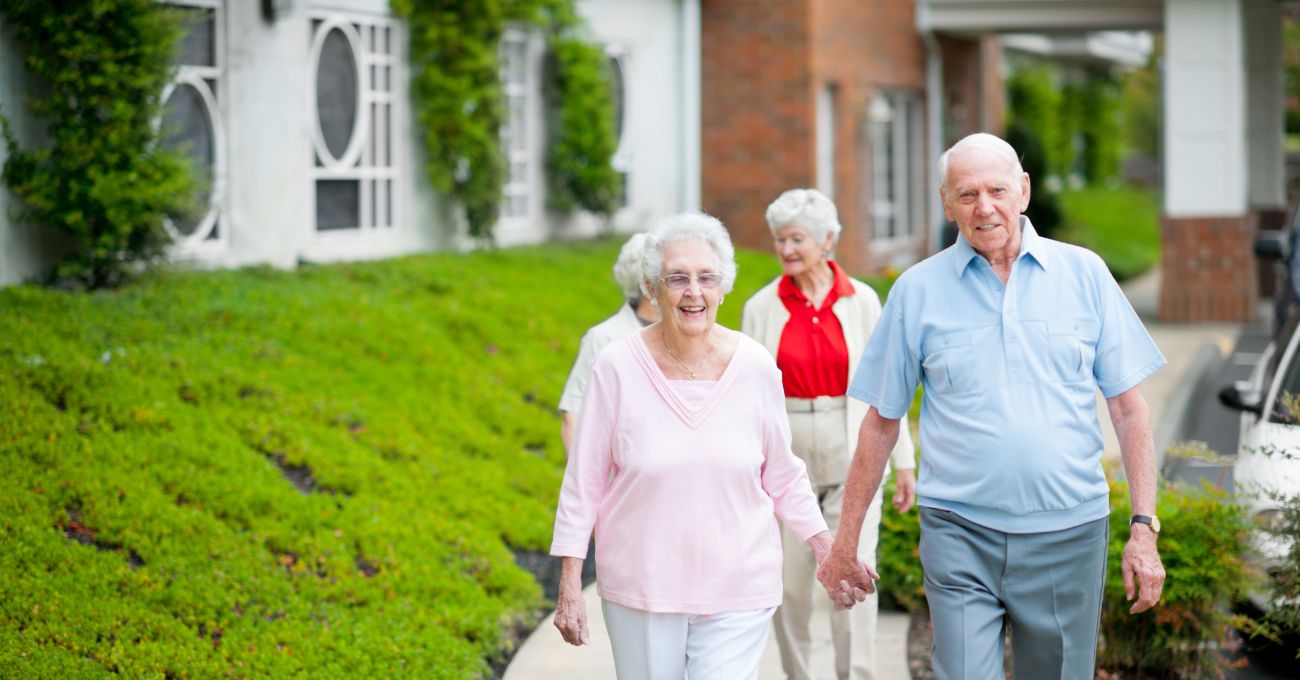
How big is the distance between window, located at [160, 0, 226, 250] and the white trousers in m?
6.60

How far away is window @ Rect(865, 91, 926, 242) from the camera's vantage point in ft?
72.1

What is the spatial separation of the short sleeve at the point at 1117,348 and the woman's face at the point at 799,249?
5.16 feet

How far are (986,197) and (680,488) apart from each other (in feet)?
3.70

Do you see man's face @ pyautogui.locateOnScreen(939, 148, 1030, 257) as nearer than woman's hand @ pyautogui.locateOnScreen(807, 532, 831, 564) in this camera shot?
Yes

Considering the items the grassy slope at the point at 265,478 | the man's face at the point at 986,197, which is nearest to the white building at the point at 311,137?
the grassy slope at the point at 265,478

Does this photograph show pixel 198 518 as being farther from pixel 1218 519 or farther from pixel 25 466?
pixel 1218 519

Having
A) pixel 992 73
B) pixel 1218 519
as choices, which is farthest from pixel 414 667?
pixel 992 73

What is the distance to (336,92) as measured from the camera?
12367 millimetres

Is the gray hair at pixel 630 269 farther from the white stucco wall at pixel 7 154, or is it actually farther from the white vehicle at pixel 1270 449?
the white stucco wall at pixel 7 154

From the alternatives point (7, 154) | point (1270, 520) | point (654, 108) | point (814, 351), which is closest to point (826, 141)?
point (654, 108)

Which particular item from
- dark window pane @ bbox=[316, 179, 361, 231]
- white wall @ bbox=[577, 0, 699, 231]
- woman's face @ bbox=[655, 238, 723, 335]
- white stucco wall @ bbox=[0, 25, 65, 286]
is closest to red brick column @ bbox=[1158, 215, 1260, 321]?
white wall @ bbox=[577, 0, 699, 231]

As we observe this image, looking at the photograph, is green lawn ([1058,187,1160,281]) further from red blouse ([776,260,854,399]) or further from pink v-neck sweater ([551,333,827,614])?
pink v-neck sweater ([551,333,827,614])

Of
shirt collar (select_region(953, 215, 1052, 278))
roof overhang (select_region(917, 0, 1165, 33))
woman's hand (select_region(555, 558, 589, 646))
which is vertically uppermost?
roof overhang (select_region(917, 0, 1165, 33))

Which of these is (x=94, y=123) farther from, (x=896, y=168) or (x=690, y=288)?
(x=896, y=168)
